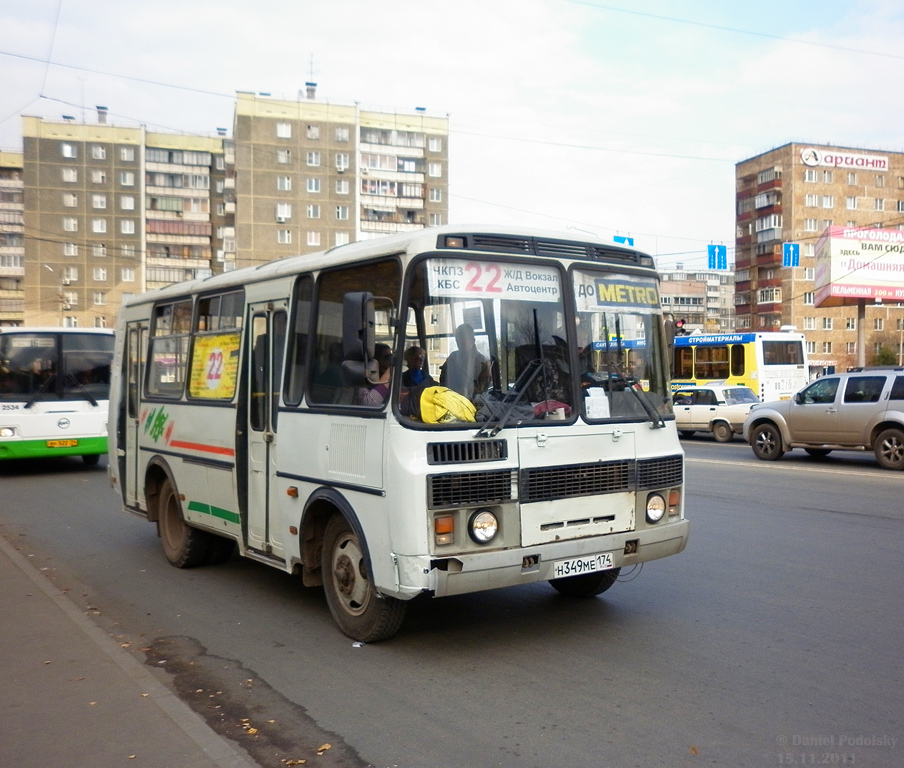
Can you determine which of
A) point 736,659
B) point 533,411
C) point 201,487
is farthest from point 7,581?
point 736,659

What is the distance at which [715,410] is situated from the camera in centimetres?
2655

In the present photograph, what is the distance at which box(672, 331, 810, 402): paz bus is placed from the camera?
32.4m

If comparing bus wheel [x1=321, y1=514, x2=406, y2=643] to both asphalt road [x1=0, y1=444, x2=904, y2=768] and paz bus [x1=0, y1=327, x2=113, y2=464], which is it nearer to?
asphalt road [x1=0, y1=444, x2=904, y2=768]

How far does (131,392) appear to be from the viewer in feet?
33.1

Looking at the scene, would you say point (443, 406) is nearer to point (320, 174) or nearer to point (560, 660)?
point (560, 660)

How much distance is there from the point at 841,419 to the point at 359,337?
586 inches

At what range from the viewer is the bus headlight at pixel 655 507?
6.50 meters

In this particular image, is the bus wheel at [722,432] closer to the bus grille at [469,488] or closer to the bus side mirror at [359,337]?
the bus grille at [469,488]

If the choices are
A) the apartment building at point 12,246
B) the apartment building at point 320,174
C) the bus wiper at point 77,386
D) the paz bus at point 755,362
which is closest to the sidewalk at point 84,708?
the bus wiper at point 77,386

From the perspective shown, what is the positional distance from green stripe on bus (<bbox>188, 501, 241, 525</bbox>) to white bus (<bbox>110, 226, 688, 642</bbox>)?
0.42 ft

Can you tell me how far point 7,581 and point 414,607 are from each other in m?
3.81

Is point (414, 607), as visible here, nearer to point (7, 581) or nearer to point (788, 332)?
point (7, 581)

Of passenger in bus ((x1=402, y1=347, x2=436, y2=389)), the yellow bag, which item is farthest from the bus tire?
passenger in bus ((x1=402, y1=347, x2=436, y2=389))

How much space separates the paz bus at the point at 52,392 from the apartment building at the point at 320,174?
6563 centimetres
